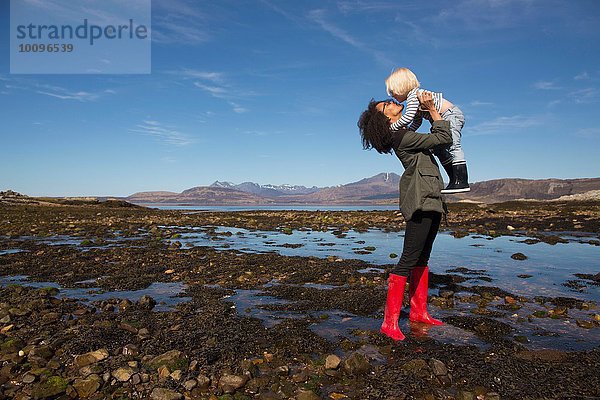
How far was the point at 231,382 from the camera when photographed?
4.18 metres

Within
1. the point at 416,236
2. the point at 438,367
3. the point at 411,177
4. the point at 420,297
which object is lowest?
the point at 438,367

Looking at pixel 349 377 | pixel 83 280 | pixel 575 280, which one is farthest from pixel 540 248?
pixel 83 280

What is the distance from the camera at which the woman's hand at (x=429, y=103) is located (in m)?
5.62

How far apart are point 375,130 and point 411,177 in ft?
3.11

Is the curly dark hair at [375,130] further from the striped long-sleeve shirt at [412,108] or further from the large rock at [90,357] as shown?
the large rock at [90,357]

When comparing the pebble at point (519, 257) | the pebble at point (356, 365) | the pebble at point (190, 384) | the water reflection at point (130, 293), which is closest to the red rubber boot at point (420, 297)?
the pebble at point (356, 365)

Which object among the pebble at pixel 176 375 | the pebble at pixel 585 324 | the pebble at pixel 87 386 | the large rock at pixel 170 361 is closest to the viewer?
the pebble at pixel 87 386

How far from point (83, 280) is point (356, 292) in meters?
7.25

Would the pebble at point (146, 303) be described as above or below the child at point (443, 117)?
below

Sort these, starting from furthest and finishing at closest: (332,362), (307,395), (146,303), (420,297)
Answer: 1. (146,303)
2. (420,297)
3. (332,362)
4. (307,395)

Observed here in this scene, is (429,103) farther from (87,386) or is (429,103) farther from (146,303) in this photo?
(146,303)

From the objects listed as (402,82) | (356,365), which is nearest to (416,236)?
(356,365)

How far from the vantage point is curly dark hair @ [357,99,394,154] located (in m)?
→ 5.76

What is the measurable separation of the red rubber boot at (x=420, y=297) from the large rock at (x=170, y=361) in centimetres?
391
